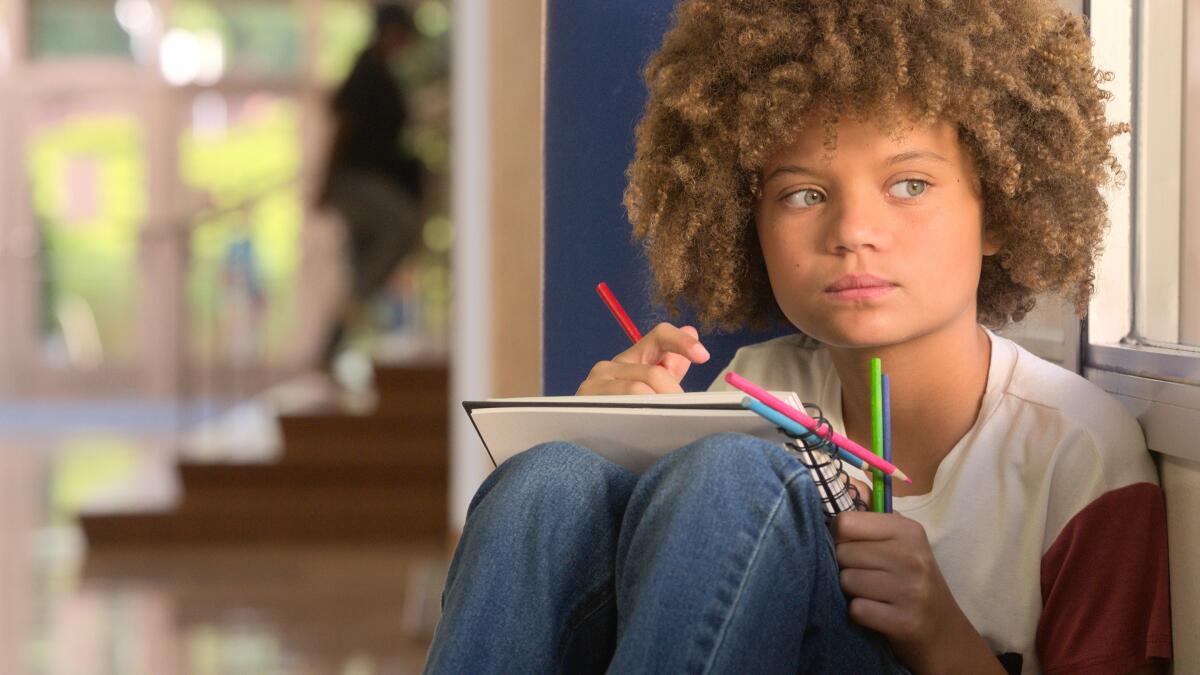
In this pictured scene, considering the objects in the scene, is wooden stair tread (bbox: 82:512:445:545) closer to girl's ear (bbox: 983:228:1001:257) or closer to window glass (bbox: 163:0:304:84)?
girl's ear (bbox: 983:228:1001:257)

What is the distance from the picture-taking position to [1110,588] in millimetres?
1026

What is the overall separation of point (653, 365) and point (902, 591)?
1.03 ft

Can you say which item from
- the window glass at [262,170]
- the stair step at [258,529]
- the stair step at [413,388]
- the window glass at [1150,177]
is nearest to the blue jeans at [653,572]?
the window glass at [1150,177]

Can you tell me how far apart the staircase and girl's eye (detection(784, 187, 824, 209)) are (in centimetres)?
323

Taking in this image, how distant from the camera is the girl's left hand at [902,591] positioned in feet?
3.08

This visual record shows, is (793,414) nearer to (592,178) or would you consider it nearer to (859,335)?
(859,335)

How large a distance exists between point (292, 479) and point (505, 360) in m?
2.29

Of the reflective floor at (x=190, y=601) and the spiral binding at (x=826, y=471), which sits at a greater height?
the spiral binding at (x=826, y=471)

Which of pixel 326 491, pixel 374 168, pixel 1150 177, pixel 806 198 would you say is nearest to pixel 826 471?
pixel 806 198

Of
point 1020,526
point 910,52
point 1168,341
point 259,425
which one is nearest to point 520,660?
point 1020,526

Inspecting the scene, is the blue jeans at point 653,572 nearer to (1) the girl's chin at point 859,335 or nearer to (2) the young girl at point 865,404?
(2) the young girl at point 865,404

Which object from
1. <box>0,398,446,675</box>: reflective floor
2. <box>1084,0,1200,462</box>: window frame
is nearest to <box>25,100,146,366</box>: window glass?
<box>0,398,446,675</box>: reflective floor

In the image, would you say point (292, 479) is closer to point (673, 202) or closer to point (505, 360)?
point (505, 360)

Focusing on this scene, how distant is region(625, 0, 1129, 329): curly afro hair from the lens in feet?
3.56
